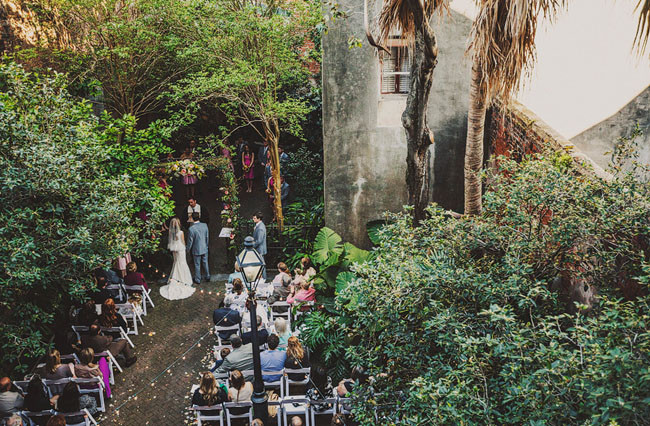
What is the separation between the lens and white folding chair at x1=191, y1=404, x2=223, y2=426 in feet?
25.5

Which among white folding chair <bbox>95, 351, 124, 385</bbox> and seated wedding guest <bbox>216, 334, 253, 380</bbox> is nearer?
seated wedding guest <bbox>216, 334, 253, 380</bbox>

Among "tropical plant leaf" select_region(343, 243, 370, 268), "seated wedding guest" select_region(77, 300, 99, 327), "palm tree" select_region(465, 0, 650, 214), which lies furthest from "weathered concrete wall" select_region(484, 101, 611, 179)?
"seated wedding guest" select_region(77, 300, 99, 327)

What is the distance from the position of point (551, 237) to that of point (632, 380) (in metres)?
2.03

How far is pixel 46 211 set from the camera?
7793 millimetres

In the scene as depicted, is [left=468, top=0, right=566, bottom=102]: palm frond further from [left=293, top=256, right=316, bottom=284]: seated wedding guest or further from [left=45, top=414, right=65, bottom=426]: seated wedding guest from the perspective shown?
[left=45, top=414, right=65, bottom=426]: seated wedding guest

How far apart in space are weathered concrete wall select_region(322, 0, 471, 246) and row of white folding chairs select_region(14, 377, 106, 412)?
589 cm

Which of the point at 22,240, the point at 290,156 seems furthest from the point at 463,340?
the point at 290,156

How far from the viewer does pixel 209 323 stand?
36.2 ft

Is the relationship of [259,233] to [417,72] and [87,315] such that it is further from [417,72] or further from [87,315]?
[417,72]

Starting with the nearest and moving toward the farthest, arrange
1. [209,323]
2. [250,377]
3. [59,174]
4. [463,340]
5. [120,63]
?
[463,340], [59,174], [250,377], [209,323], [120,63]

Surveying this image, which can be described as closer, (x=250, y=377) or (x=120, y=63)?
(x=250, y=377)

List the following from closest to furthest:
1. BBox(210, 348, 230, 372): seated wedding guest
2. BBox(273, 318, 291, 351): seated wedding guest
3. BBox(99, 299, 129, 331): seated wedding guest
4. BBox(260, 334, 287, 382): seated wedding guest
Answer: BBox(260, 334, 287, 382): seated wedding guest < BBox(210, 348, 230, 372): seated wedding guest < BBox(273, 318, 291, 351): seated wedding guest < BBox(99, 299, 129, 331): seated wedding guest

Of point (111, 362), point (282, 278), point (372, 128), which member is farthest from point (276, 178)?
point (111, 362)

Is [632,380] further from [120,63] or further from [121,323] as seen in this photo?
[120,63]
